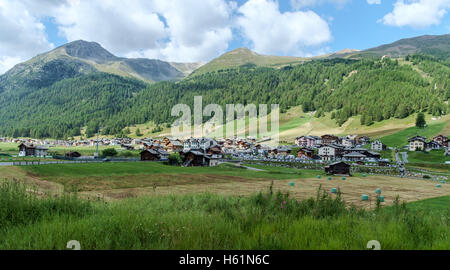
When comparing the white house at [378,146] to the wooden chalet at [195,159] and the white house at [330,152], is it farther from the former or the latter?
the wooden chalet at [195,159]

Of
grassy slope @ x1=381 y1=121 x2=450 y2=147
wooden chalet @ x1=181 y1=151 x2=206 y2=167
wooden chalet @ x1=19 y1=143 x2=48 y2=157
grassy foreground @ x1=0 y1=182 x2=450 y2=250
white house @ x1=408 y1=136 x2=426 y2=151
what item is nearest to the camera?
grassy foreground @ x1=0 y1=182 x2=450 y2=250

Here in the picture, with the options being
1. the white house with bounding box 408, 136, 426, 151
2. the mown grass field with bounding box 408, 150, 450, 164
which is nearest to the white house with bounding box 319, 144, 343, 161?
the mown grass field with bounding box 408, 150, 450, 164

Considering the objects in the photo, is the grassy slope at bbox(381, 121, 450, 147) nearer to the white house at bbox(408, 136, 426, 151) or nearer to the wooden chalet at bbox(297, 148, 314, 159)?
the white house at bbox(408, 136, 426, 151)

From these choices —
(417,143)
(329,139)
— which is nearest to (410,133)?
(417,143)

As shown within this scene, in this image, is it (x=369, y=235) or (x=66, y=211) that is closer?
(x=369, y=235)

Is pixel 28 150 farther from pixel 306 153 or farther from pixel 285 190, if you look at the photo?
pixel 306 153

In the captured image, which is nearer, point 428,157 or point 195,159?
point 195,159

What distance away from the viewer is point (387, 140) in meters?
138

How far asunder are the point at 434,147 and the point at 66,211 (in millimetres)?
146950

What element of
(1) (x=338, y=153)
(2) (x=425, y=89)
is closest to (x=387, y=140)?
(1) (x=338, y=153)
